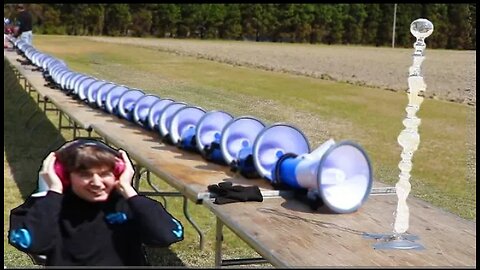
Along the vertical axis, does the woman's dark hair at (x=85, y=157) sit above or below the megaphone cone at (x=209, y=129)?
above

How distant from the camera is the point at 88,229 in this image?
1.96 metres

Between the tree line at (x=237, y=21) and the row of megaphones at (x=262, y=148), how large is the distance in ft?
126

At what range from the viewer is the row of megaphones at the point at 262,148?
241 centimetres

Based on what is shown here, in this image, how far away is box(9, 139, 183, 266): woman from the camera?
76.1 inches

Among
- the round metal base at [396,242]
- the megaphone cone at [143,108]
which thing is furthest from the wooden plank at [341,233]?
the megaphone cone at [143,108]

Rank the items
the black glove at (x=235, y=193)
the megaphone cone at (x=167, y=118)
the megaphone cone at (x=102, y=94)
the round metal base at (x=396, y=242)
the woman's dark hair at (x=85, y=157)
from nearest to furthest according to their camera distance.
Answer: the woman's dark hair at (x=85, y=157) → the round metal base at (x=396, y=242) → the black glove at (x=235, y=193) → the megaphone cone at (x=167, y=118) → the megaphone cone at (x=102, y=94)

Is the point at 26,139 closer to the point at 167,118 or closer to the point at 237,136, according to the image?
the point at 167,118

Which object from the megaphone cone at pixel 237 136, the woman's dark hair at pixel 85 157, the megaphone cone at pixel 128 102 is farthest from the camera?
the megaphone cone at pixel 128 102

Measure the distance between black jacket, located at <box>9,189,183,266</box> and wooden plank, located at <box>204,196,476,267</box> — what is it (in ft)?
0.99

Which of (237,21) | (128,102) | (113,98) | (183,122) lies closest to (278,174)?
(183,122)

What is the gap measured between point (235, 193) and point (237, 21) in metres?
49.7

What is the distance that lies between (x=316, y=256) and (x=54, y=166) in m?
0.76

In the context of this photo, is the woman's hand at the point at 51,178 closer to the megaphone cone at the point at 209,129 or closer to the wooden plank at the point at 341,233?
the wooden plank at the point at 341,233

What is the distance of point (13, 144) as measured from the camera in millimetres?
7176
